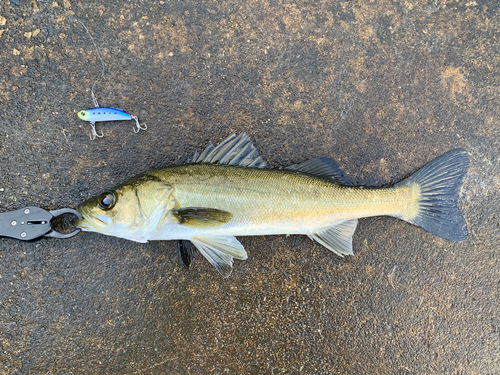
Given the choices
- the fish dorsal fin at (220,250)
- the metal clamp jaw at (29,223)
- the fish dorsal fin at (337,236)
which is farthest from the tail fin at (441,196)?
the metal clamp jaw at (29,223)

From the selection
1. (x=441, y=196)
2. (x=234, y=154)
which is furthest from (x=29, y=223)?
(x=441, y=196)

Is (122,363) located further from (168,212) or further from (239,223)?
Answer: (239,223)

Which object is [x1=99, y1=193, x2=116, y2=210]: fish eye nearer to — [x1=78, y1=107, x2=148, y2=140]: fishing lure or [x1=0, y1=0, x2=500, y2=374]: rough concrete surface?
[x1=0, y1=0, x2=500, y2=374]: rough concrete surface

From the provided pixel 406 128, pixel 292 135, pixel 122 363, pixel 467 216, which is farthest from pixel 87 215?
pixel 467 216

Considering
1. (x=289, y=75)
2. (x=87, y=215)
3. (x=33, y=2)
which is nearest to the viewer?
(x=87, y=215)

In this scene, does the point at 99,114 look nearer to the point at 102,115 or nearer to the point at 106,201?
the point at 102,115

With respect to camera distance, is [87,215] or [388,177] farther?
[388,177]

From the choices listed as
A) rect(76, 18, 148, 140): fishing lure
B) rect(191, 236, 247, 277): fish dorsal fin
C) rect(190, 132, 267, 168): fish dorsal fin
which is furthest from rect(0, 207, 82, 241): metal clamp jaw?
rect(190, 132, 267, 168): fish dorsal fin
